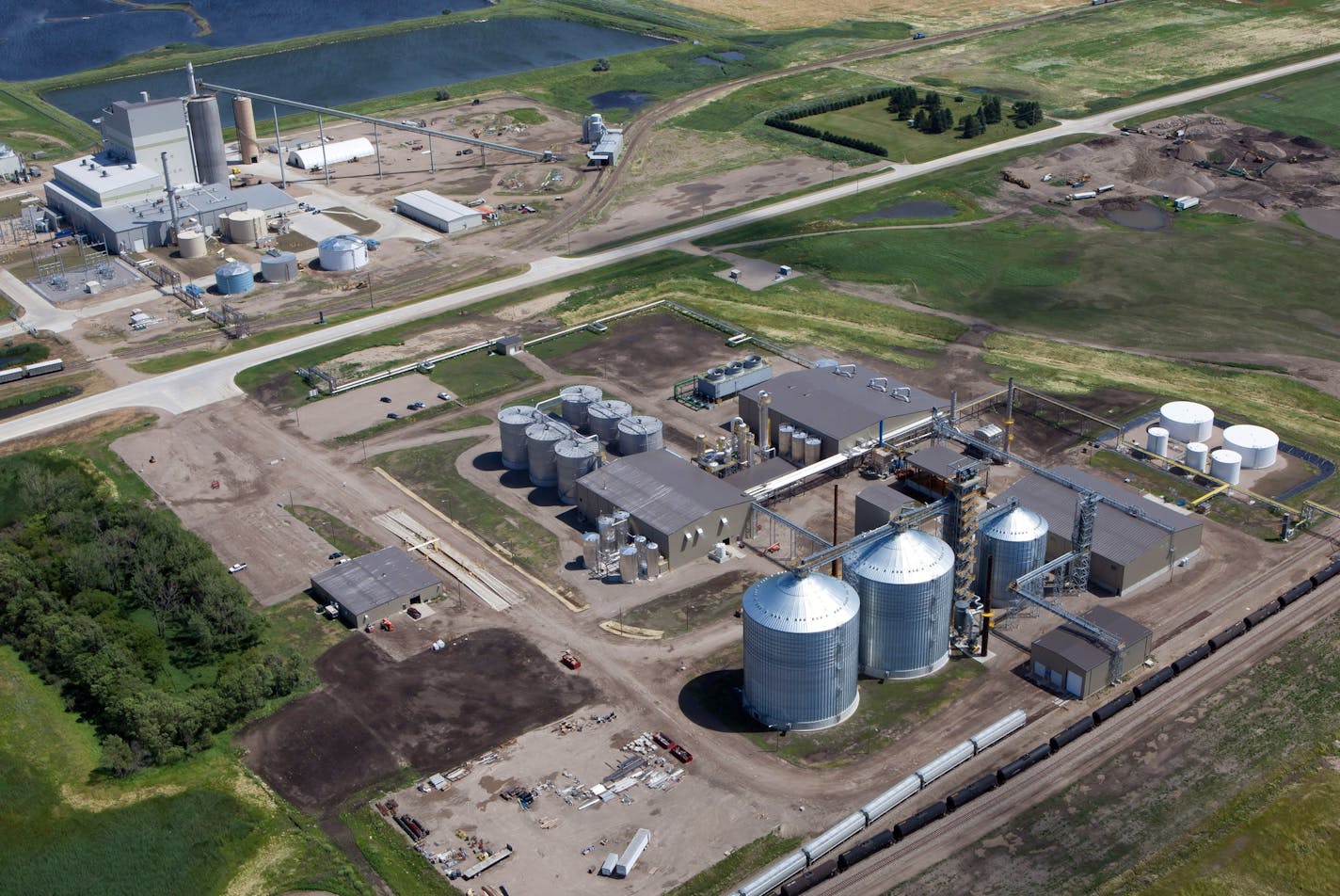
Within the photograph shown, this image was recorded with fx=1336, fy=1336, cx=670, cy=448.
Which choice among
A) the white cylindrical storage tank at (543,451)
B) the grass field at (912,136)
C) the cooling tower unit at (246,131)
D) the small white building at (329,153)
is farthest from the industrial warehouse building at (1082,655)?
the cooling tower unit at (246,131)

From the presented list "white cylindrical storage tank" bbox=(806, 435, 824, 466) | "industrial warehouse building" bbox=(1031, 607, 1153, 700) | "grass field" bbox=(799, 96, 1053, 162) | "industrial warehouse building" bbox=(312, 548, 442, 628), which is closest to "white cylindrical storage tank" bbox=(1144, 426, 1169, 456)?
"white cylindrical storage tank" bbox=(806, 435, 824, 466)

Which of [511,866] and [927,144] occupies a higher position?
[927,144]

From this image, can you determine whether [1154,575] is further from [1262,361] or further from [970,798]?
[1262,361]

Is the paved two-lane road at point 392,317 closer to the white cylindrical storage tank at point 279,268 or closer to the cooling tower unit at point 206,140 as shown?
the white cylindrical storage tank at point 279,268

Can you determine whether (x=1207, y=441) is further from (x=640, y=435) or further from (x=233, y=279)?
(x=233, y=279)

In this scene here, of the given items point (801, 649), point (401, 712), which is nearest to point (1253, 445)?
point (801, 649)

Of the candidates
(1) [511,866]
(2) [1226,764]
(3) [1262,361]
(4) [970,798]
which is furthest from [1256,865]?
(3) [1262,361]
